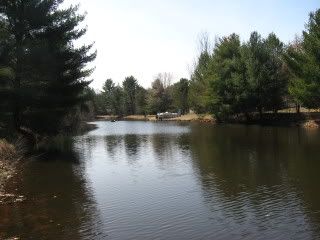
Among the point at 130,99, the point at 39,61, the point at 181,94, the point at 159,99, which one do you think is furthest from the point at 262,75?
the point at 130,99

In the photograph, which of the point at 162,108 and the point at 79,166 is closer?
the point at 79,166

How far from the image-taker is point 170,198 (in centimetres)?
1811

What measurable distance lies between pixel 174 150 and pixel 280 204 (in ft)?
64.1

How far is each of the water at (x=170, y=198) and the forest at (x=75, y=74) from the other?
774 centimetres

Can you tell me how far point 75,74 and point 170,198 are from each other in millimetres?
25124

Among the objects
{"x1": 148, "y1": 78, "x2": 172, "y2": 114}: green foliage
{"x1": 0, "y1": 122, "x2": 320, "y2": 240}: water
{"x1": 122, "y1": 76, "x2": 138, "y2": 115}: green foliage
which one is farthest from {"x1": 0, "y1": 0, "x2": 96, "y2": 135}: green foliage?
{"x1": 122, "y1": 76, "x2": 138, "y2": 115}: green foliage

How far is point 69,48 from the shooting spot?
135 feet

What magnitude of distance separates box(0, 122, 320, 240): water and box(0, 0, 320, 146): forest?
7.74m

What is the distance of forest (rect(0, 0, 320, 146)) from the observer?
1409 inches

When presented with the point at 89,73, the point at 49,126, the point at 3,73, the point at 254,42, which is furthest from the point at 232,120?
the point at 3,73

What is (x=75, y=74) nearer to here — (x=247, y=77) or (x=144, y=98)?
(x=247, y=77)

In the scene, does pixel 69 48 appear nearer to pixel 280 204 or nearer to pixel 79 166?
pixel 79 166

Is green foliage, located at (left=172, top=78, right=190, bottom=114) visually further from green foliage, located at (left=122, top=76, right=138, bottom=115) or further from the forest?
green foliage, located at (left=122, top=76, right=138, bottom=115)

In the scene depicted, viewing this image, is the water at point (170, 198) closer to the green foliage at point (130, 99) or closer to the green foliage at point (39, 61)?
the green foliage at point (39, 61)
